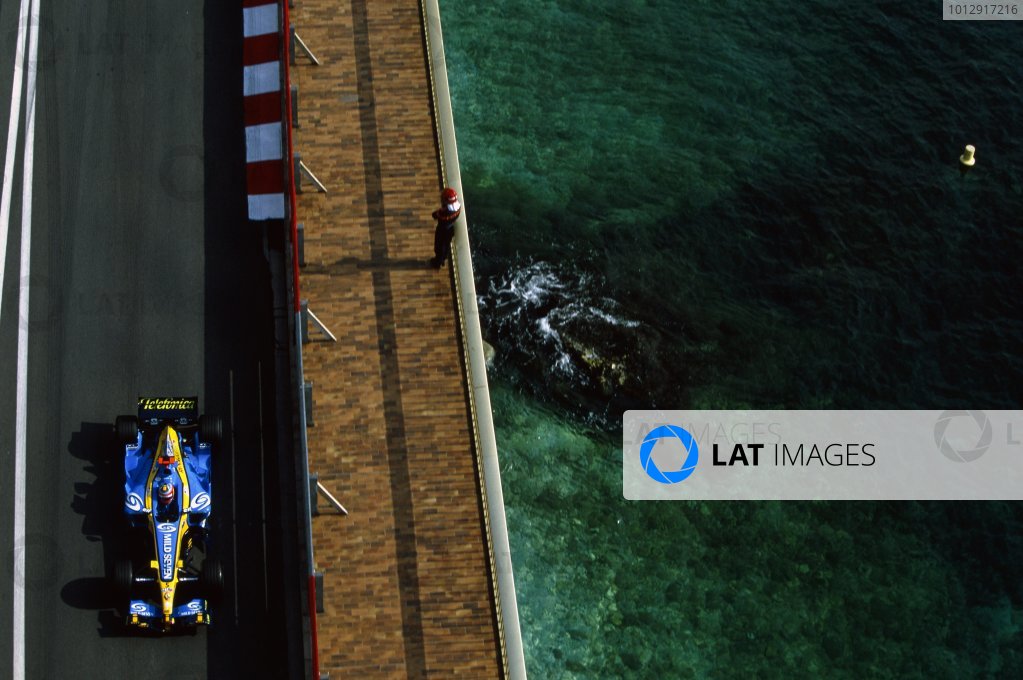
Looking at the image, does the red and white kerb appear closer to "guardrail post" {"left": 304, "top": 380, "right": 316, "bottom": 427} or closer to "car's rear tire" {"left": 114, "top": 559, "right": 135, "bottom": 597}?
"guardrail post" {"left": 304, "top": 380, "right": 316, "bottom": 427}

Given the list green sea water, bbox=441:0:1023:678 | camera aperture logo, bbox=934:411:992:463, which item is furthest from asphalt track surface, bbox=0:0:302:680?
camera aperture logo, bbox=934:411:992:463

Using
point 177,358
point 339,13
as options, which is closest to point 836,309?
point 339,13

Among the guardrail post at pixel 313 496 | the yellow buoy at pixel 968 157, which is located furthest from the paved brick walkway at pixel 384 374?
the yellow buoy at pixel 968 157

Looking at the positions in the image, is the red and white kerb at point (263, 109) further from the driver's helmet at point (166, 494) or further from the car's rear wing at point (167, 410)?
the driver's helmet at point (166, 494)

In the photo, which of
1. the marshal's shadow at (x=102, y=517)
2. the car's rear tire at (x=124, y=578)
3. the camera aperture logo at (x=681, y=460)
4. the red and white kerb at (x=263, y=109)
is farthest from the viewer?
the camera aperture logo at (x=681, y=460)

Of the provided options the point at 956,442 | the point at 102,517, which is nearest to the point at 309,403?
the point at 102,517

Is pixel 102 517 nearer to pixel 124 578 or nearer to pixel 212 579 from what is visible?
pixel 124 578

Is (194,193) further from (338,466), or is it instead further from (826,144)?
(826,144)
